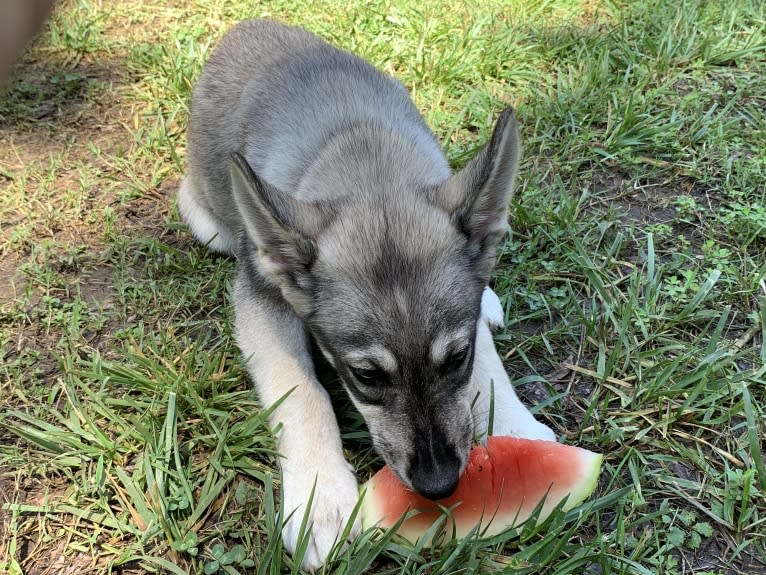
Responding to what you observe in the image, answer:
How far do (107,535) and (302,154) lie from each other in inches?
80.8

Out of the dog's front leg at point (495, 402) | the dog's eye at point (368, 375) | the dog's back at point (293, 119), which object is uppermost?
the dog's back at point (293, 119)

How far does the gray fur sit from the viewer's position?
2.81 metres

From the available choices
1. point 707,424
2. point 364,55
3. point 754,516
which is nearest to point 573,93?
point 364,55

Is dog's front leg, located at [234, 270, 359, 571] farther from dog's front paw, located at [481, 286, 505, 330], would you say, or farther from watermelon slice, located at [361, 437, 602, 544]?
dog's front paw, located at [481, 286, 505, 330]

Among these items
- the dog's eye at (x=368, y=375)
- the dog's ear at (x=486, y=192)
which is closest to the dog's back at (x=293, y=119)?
the dog's ear at (x=486, y=192)

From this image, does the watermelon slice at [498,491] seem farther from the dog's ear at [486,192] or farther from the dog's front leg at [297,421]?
the dog's ear at [486,192]

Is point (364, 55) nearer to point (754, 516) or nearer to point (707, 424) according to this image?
point (707, 424)

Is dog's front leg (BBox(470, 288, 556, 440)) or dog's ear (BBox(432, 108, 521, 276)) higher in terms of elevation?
dog's ear (BBox(432, 108, 521, 276))

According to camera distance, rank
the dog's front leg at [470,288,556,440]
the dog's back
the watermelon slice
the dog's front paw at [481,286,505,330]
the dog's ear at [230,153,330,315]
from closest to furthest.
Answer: the dog's ear at [230,153,330,315], the watermelon slice, the dog's front leg at [470,288,556,440], the dog's back, the dog's front paw at [481,286,505,330]

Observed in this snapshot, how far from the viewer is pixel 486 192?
9.70 feet

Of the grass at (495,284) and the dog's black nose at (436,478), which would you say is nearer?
the dog's black nose at (436,478)

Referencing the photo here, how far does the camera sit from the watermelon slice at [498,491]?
9.68 ft

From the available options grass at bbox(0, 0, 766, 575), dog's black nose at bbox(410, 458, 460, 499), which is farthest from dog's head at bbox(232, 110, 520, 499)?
grass at bbox(0, 0, 766, 575)

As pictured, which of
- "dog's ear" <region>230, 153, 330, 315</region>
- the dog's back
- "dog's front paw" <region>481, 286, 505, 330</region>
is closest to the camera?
"dog's ear" <region>230, 153, 330, 315</region>
